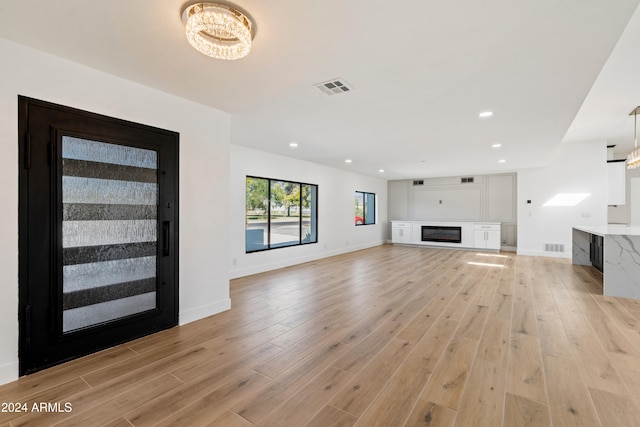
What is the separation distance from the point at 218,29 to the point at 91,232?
206 centimetres

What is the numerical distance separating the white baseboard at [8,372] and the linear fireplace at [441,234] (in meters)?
9.90

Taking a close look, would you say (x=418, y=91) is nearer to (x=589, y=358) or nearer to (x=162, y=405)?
(x=589, y=358)

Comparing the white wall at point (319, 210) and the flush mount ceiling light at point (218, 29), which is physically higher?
the flush mount ceiling light at point (218, 29)

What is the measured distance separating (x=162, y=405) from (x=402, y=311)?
2711mm

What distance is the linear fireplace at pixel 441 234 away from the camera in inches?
373

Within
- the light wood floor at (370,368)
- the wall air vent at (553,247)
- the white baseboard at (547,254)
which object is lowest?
the light wood floor at (370,368)

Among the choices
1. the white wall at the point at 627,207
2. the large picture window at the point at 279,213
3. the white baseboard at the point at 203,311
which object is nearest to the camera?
the white baseboard at the point at 203,311

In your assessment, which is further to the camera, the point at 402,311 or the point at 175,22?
the point at 402,311

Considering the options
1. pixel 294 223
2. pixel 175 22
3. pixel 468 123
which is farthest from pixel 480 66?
pixel 294 223

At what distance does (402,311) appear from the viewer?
3600mm

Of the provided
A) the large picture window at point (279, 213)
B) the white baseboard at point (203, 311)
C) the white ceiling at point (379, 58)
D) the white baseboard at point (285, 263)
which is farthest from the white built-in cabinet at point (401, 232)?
the white baseboard at point (203, 311)

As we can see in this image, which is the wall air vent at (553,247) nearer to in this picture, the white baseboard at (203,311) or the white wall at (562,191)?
the white wall at (562,191)

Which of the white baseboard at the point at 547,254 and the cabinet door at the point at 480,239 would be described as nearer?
the white baseboard at the point at 547,254

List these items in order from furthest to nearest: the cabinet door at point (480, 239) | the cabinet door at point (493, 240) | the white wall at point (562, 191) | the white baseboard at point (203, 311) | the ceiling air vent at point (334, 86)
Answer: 1. the cabinet door at point (480, 239)
2. the cabinet door at point (493, 240)
3. the white wall at point (562, 191)
4. the white baseboard at point (203, 311)
5. the ceiling air vent at point (334, 86)
